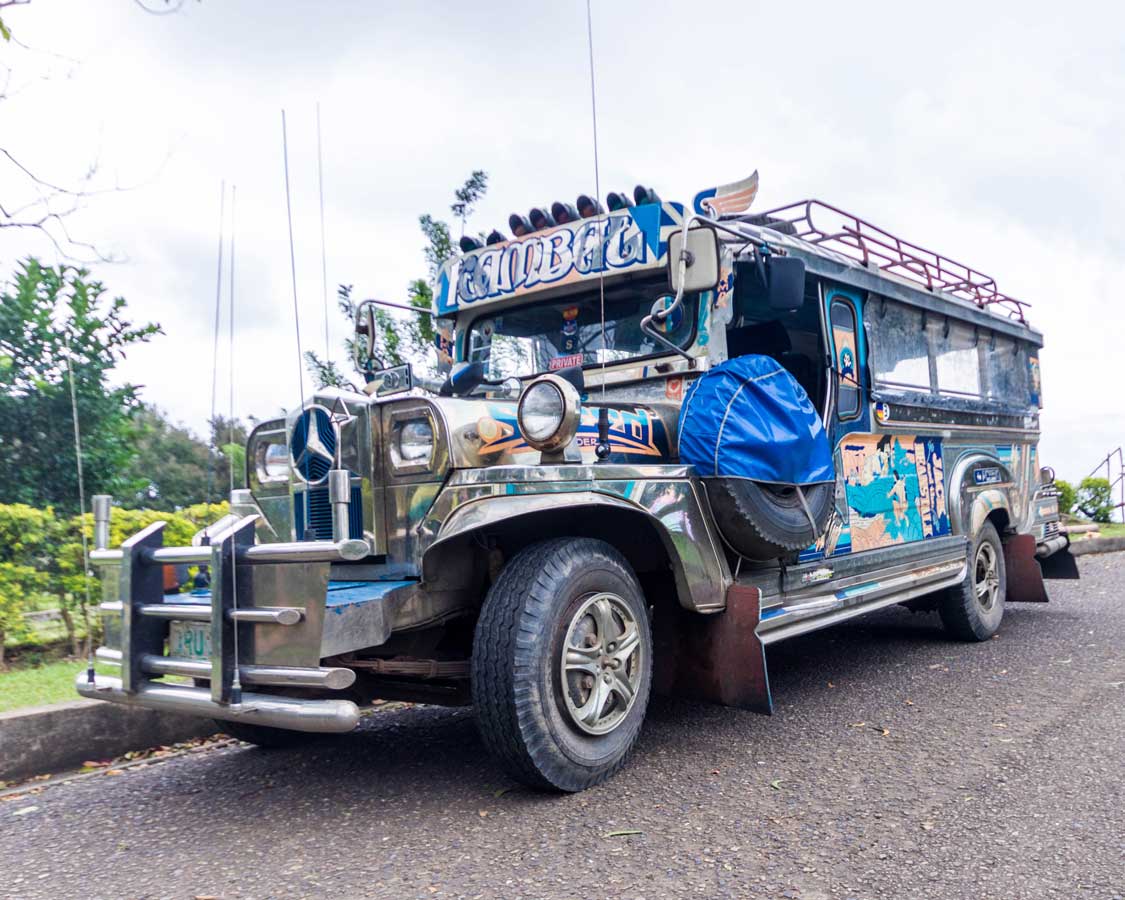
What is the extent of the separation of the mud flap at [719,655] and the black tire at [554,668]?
1.80ft

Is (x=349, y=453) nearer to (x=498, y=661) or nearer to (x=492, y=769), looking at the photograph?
(x=498, y=661)

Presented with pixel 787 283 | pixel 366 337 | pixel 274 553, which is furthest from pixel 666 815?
pixel 366 337

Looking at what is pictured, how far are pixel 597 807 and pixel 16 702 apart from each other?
3.18m

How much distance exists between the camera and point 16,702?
4738 millimetres

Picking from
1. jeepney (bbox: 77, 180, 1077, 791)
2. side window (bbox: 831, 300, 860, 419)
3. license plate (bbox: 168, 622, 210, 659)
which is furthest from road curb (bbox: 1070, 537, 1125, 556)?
license plate (bbox: 168, 622, 210, 659)

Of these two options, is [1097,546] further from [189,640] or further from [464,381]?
[189,640]

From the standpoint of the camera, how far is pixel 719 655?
432cm

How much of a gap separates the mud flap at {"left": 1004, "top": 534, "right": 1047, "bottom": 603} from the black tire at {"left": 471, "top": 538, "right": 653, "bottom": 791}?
16.7 feet

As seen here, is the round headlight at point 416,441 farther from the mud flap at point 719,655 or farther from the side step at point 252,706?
the mud flap at point 719,655

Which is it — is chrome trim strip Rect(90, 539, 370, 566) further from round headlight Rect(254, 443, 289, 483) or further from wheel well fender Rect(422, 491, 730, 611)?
round headlight Rect(254, 443, 289, 483)

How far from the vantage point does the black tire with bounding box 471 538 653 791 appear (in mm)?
3367

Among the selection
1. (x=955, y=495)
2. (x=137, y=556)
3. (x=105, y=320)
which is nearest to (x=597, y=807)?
(x=137, y=556)

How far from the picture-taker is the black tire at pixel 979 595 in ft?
22.2

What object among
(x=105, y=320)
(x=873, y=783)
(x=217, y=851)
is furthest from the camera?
(x=105, y=320)
